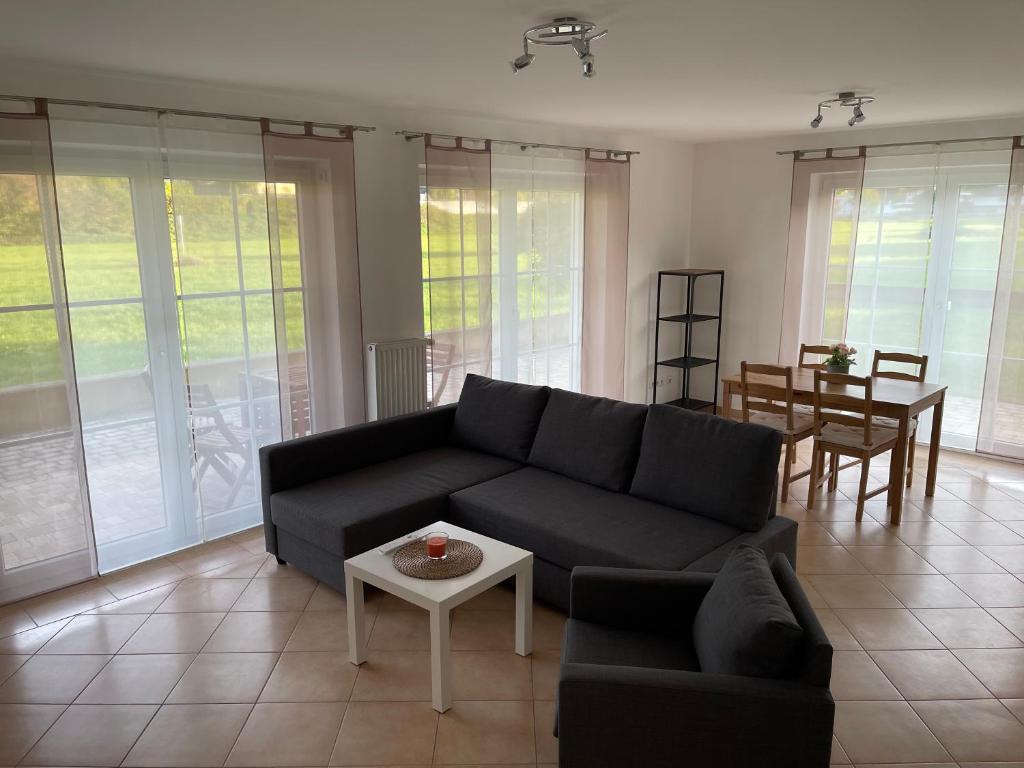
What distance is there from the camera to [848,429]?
4508 mm

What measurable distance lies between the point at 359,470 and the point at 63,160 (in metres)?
1.94

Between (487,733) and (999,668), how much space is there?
6.46 ft

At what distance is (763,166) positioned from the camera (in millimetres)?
6043

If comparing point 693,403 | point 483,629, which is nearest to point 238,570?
point 483,629

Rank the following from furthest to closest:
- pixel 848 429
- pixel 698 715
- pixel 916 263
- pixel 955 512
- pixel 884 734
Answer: pixel 916 263 → pixel 848 429 → pixel 955 512 → pixel 884 734 → pixel 698 715

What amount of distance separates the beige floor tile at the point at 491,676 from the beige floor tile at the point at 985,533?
105 inches

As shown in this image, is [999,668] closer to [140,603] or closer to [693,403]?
[140,603]

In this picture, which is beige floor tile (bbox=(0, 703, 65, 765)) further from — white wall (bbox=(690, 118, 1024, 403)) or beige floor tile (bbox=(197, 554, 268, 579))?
white wall (bbox=(690, 118, 1024, 403))

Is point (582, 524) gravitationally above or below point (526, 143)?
below

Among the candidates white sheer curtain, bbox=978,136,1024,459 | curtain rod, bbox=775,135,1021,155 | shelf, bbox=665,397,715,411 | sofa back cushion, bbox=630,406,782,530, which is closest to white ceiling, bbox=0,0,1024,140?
curtain rod, bbox=775,135,1021,155

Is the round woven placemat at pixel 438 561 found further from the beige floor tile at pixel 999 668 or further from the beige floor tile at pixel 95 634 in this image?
the beige floor tile at pixel 999 668

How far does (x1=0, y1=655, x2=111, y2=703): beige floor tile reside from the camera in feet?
8.75

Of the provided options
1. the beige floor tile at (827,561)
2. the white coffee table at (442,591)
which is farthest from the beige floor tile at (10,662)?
the beige floor tile at (827,561)

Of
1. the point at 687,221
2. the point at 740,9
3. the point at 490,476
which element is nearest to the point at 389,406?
the point at 490,476
